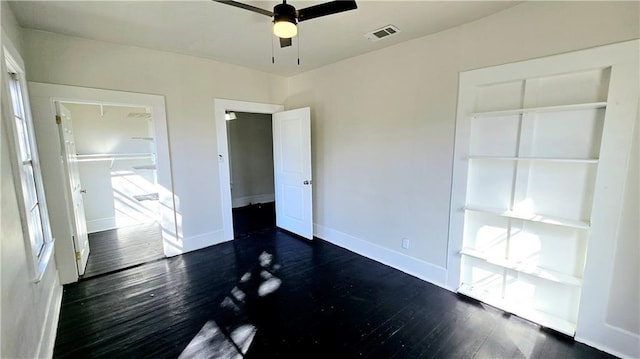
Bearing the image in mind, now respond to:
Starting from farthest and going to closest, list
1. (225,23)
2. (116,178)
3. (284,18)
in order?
(116,178)
(225,23)
(284,18)

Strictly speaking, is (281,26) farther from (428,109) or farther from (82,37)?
(82,37)

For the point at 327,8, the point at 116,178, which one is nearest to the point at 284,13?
the point at 327,8

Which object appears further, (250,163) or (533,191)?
(250,163)

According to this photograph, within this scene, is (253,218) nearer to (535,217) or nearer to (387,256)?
(387,256)

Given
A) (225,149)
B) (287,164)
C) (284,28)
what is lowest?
(287,164)

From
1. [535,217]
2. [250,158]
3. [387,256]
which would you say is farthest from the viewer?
[250,158]

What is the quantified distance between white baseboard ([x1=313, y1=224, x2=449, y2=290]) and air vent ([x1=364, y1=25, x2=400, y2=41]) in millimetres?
2477

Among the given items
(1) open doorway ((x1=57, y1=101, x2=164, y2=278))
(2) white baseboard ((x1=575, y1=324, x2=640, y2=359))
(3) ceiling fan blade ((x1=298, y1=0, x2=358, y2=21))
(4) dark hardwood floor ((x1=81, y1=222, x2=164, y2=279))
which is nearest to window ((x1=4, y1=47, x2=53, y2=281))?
(4) dark hardwood floor ((x1=81, y1=222, x2=164, y2=279))

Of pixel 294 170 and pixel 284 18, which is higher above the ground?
pixel 284 18

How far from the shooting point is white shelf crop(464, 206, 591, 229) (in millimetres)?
2045

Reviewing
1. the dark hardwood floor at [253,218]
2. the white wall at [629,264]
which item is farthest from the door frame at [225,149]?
the white wall at [629,264]

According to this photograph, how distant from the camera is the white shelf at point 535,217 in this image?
80.5 inches

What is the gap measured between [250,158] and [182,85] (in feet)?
10.6

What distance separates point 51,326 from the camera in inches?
83.5
